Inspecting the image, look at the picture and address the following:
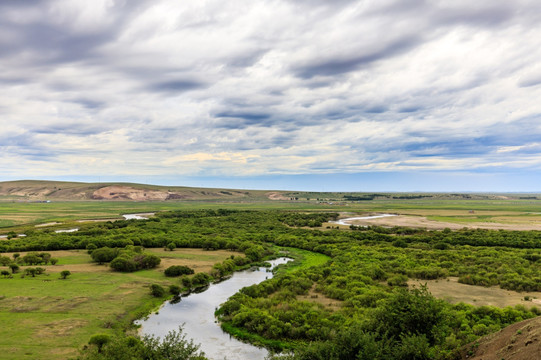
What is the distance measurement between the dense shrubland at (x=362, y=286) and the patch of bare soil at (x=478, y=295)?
1737 millimetres

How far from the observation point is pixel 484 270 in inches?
1719

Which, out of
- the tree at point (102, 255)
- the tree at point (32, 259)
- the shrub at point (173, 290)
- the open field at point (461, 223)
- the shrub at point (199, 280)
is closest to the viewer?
the shrub at point (173, 290)

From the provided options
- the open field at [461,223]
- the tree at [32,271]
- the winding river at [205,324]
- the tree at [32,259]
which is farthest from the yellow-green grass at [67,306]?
the open field at [461,223]

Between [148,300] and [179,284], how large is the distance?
6280mm

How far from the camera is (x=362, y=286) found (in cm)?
3744

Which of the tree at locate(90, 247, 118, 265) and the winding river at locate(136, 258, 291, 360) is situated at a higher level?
the tree at locate(90, 247, 118, 265)

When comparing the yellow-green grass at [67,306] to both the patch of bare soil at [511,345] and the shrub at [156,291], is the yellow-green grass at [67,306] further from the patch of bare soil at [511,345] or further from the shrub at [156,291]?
the patch of bare soil at [511,345]

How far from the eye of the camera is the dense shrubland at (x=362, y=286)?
20.8m

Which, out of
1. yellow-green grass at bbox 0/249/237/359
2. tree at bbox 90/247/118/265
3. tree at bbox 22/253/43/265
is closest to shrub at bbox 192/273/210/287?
yellow-green grass at bbox 0/249/237/359

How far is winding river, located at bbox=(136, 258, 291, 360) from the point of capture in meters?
24.9

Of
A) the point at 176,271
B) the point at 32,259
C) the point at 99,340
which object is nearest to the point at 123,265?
the point at 176,271

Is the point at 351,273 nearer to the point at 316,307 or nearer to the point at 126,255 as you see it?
the point at 316,307

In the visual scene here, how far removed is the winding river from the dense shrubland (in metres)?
1.53

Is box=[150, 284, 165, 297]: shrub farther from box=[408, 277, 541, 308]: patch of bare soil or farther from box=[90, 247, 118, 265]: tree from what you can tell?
box=[408, 277, 541, 308]: patch of bare soil
